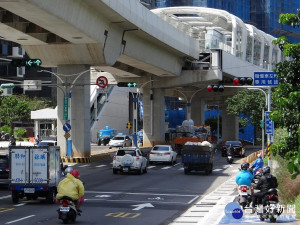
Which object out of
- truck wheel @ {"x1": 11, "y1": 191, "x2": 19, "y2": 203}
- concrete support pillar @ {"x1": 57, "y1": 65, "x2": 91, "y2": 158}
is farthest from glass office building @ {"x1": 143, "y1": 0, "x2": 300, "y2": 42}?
truck wheel @ {"x1": 11, "y1": 191, "x2": 19, "y2": 203}

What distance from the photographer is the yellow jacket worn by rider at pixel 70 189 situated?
790 inches

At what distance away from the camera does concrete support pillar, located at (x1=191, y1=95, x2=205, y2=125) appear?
108 m

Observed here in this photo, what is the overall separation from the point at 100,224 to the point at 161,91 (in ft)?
195

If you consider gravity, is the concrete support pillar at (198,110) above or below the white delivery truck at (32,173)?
above

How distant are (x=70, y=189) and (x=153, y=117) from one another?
200 feet

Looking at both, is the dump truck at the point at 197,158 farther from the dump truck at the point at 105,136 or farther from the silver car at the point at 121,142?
the dump truck at the point at 105,136

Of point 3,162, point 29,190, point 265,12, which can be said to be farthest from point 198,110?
point 29,190

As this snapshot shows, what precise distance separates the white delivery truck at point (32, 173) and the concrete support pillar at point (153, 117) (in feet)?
174

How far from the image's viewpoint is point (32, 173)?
26984mm

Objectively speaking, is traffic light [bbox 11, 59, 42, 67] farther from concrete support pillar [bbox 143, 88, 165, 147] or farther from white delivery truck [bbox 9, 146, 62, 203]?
concrete support pillar [bbox 143, 88, 165, 147]

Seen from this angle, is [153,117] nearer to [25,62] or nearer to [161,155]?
[161,155]

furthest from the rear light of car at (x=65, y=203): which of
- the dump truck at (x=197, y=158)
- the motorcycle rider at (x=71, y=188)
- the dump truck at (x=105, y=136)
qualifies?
the dump truck at (x=105, y=136)

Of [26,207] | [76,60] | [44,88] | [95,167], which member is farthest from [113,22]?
[44,88]

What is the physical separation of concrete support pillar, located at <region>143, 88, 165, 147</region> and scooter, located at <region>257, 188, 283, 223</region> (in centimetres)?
5978
